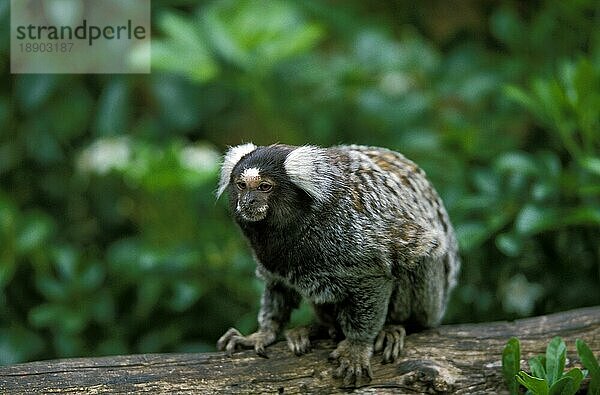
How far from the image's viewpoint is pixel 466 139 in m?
4.02

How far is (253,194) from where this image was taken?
2.51 metres

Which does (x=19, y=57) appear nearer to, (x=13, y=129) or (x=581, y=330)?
(x=13, y=129)

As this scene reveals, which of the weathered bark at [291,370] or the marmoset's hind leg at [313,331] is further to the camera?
the marmoset's hind leg at [313,331]

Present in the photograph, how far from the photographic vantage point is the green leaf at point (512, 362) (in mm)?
2695

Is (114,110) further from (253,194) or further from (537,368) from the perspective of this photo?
(537,368)

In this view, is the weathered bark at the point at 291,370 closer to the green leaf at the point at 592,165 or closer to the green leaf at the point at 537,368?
the green leaf at the point at 537,368

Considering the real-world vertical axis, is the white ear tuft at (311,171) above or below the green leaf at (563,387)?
above

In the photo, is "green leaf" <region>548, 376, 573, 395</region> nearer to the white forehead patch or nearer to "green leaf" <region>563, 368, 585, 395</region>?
"green leaf" <region>563, 368, 585, 395</region>

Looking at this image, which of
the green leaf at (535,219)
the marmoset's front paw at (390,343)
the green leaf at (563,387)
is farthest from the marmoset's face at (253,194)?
the green leaf at (535,219)

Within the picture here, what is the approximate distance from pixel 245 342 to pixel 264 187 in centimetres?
64

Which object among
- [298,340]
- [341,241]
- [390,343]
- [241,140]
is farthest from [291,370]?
[241,140]

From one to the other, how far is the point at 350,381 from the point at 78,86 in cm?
297

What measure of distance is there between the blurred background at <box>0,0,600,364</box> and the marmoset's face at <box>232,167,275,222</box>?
1264 millimetres

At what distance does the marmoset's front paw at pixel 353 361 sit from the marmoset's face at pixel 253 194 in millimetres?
595
